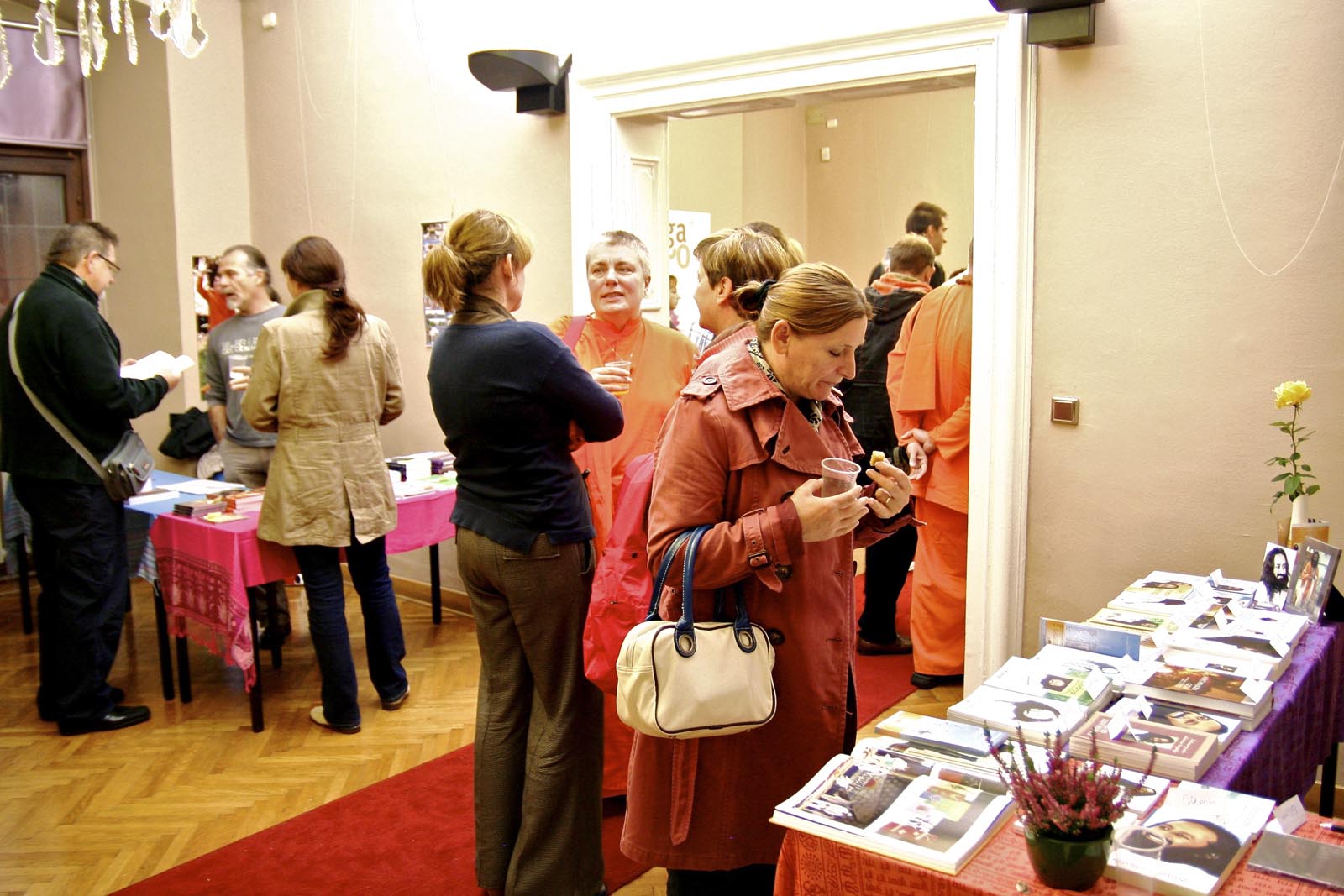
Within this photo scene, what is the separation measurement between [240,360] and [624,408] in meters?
2.24

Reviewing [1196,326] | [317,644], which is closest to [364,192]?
[317,644]

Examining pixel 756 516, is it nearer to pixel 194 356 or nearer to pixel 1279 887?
pixel 1279 887

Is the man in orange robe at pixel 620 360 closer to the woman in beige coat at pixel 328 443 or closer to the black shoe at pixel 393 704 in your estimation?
the woman in beige coat at pixel 328 443

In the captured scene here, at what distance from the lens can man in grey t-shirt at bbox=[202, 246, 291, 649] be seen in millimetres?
4570

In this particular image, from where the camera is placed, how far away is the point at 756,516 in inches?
70.7

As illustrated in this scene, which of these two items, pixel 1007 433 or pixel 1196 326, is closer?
pixel 1196 326

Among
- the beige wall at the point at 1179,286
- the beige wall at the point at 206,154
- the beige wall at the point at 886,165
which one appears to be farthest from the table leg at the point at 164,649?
the beige wall at the point at 886,165

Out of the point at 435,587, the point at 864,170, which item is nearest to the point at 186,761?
the point at 435,587

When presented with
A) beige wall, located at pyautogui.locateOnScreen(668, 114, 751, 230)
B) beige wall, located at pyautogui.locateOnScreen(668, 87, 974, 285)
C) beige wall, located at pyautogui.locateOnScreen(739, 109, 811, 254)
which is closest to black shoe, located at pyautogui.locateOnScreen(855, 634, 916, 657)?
beige wall, located at pyautogui.locateOnScreen(668, 114, 751, 230)

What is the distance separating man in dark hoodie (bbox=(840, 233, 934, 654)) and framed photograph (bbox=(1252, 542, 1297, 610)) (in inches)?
75.9

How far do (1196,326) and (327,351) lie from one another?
2785 mm

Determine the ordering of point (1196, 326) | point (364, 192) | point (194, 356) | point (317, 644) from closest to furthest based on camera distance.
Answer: point (1196, 326) → point (317, 644) → point (364, 192) → point (194, 356)

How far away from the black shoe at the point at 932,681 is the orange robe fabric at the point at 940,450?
1.1 inches

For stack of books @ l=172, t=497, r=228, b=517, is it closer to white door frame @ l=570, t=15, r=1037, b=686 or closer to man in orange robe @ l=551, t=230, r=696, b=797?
man in orange robe @ l=551, t=230, r=696, b=797
